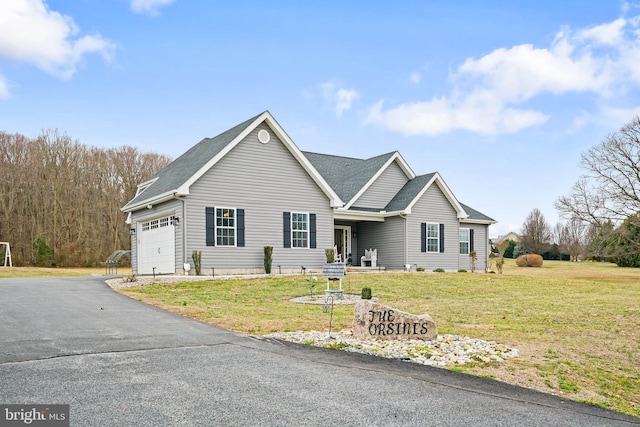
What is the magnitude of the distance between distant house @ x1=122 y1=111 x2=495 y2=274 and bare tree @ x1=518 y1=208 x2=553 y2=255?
28.6m

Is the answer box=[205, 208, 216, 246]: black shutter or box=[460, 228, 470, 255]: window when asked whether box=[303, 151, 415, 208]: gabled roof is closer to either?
box=[460, 228, 470, 255]: window

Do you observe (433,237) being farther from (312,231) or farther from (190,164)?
(190,164)

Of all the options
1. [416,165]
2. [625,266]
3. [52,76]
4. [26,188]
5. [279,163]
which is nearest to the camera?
[52,76]

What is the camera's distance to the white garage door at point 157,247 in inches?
808

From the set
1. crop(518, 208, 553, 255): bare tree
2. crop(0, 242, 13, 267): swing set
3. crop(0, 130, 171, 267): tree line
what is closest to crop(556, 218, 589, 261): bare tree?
crop(518, 208, 553, 255): bare tree

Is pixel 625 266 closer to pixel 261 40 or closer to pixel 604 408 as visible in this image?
pixel 261 40

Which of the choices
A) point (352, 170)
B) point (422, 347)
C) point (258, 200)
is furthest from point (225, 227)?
point (422, 347)

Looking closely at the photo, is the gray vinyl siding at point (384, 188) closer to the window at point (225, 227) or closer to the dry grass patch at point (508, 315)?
the dry grass patch at point (508, 315)

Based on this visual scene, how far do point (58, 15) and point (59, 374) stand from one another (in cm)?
1273

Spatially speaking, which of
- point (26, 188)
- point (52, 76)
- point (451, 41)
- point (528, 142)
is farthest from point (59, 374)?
point (26, 188)

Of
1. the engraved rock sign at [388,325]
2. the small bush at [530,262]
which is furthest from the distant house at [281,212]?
the small bush at [530,262]

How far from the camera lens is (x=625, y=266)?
137ft

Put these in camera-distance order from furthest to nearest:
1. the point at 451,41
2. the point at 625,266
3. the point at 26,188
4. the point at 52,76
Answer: the point at 625,266
the point at 26,188
the point at 52,76
the point at 451,41

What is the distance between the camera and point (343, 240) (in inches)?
1073
